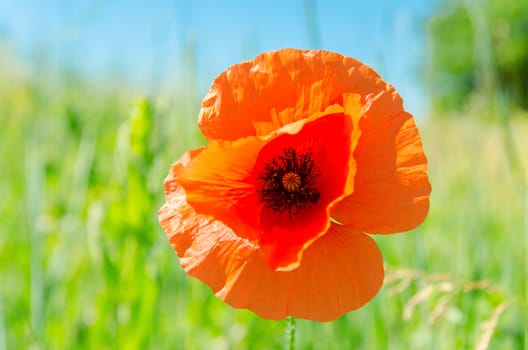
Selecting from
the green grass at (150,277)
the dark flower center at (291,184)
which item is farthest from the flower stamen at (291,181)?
the green grass at (150,277)

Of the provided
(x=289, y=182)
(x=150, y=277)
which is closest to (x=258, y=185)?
(x=289, y=182)

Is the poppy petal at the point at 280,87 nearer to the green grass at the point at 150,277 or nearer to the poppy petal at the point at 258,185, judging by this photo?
the poppy petal at the point at 258,185

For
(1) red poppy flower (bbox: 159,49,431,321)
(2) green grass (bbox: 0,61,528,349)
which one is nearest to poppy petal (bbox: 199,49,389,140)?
(1) red poppy flower (bbox: 159,49,431,321)

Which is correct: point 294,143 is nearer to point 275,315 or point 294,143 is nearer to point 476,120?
point 275,315

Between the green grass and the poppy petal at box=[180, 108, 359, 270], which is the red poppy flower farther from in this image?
the green grass

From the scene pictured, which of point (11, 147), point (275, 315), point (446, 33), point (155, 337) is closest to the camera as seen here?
point (275, 315)

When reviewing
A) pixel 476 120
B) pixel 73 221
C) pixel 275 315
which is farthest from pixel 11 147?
pixel 275 315

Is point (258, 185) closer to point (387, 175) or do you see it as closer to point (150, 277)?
point (387, 175)
